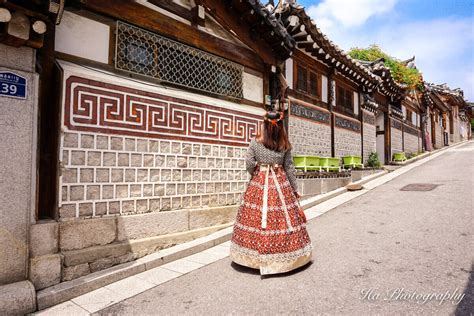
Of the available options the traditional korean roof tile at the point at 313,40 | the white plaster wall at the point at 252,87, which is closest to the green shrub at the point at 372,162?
the traditional korean roof tile at the point at 313,40

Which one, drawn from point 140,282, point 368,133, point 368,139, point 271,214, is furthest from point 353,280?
point 368,133

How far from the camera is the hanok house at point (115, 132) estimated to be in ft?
12.4

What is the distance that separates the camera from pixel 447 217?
6594 mm

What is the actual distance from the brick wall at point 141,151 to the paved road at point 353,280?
1.58 metres

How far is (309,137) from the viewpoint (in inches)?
419

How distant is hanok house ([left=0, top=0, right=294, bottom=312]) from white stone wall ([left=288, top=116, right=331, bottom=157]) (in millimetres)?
3159

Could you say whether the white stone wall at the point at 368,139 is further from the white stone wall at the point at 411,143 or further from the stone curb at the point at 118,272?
the stone curb at the point at 118,272

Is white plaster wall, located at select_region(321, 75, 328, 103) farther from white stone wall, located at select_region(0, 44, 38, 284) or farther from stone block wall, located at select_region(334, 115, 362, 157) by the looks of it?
white stone wall, located at select_region(0, 44, 38, 284)

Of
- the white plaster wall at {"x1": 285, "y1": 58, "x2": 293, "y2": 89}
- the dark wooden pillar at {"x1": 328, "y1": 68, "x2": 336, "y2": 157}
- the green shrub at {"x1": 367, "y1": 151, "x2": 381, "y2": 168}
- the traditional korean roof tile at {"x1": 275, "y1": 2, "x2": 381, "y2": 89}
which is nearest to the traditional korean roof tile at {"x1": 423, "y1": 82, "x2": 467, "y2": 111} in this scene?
the green shrub at {"x1": 367, "y1": 151, "x2": 381, "y2": 168}

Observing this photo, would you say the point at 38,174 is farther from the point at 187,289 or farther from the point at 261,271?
the point at 261,271

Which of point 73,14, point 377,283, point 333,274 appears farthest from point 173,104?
point 377,283

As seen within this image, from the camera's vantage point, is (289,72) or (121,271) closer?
(121,271)

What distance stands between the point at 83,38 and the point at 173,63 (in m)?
1.67

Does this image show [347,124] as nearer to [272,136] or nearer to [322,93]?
[322,93]
